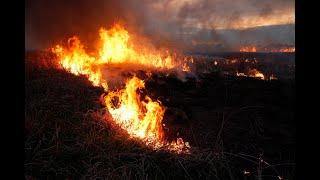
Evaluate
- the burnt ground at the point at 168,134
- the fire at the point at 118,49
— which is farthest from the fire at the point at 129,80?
the burnt ground at the point at 168,134

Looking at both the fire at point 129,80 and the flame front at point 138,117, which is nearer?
the flame front at point 138,117

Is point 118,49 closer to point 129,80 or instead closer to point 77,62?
point 77,62

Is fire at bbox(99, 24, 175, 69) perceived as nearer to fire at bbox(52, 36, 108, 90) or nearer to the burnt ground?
fire at bbox(52, 36, 108, 90)

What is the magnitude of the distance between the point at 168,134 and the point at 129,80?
5077mm

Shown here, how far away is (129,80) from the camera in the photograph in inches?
593

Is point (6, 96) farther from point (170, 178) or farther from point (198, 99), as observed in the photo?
point (198, 99)

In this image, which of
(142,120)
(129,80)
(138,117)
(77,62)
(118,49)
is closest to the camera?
(142,120)

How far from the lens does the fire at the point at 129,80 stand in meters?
9.45

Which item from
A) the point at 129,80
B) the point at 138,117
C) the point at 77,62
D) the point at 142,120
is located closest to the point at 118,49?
the point at 77,62

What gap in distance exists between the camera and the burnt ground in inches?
243

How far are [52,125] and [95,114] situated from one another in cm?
169

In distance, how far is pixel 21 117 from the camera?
2244 millimetres

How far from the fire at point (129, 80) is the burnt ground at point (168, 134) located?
48 centimetres

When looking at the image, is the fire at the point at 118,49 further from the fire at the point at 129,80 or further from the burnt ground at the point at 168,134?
the burnt ground at the point at 168,134
